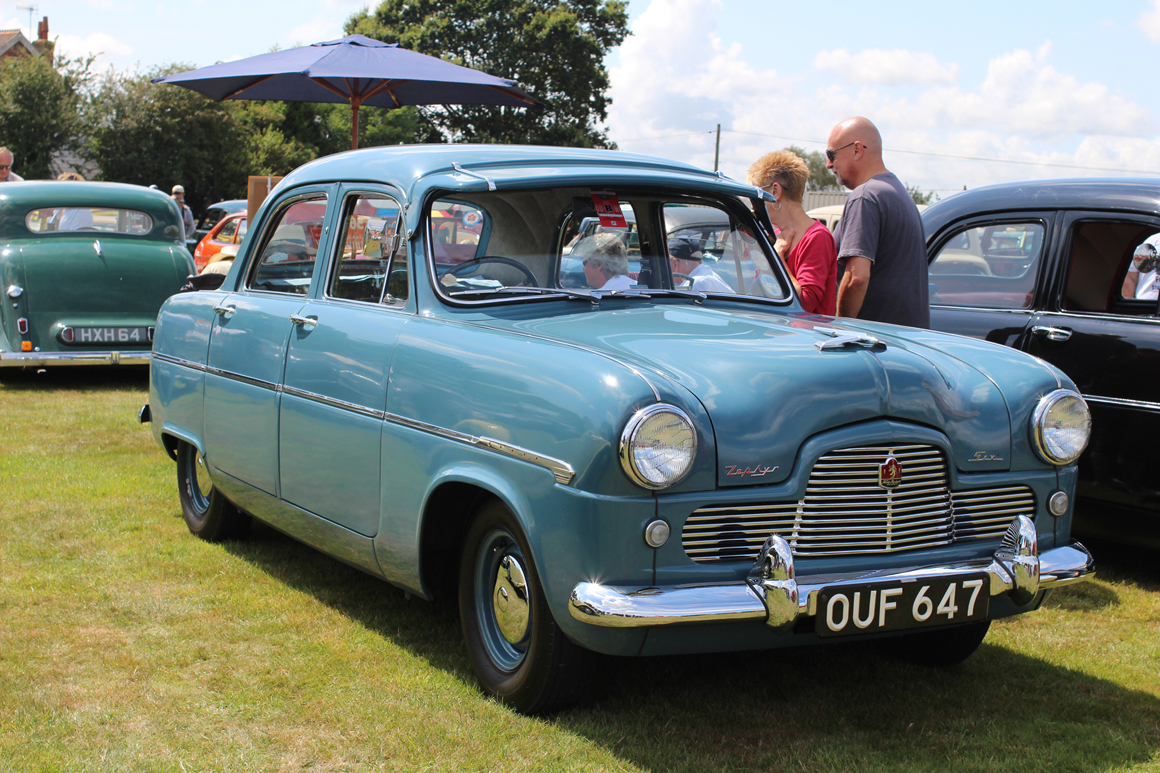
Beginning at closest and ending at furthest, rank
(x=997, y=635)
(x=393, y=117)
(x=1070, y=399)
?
(x=1070, y=399)
(x=997, y=635)
(x=393, y=117)

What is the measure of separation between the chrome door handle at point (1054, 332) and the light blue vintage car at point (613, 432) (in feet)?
4.88

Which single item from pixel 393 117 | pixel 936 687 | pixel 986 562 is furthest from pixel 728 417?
pixel 393 117

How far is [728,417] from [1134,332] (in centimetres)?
281

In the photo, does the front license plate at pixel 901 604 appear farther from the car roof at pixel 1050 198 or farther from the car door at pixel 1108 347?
the car roof at pixel 1050 198

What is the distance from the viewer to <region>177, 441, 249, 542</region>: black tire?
5.20 meters

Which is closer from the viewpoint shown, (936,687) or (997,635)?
(936,687)

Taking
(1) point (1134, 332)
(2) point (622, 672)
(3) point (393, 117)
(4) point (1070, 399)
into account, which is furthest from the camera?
(3) point (393, 117)

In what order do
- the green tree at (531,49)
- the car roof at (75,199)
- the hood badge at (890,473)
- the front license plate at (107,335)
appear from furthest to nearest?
the green tree at (531,49)
the car roof at (75,199)
the front license plate at (107,335)
the hood badge at (890,473)

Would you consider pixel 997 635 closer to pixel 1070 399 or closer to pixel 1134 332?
pixel 1070 399

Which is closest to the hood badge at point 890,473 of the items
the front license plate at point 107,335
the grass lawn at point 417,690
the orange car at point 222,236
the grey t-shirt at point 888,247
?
the grass lawn at point 417,690

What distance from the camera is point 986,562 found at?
10.5 feet

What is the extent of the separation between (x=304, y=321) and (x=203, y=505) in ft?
5.42

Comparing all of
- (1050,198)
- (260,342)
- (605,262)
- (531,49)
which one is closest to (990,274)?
(1050,198)

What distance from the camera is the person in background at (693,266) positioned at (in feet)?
13.9
